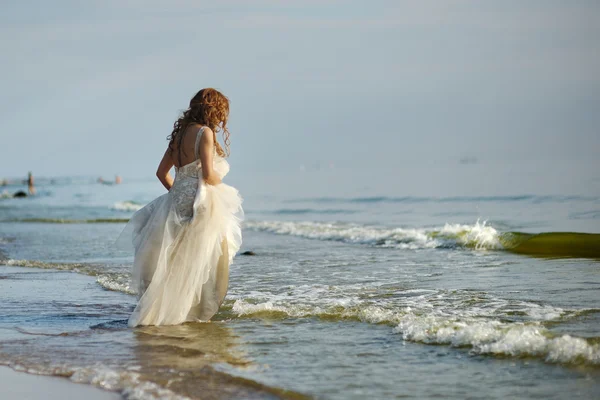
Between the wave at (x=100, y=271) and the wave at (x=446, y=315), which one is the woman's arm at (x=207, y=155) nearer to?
the wave at (x=446, y=315)

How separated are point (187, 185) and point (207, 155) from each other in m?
0.43

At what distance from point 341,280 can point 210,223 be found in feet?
12.9

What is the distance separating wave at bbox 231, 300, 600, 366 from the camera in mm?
5973

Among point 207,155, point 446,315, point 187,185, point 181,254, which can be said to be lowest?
point 446,315

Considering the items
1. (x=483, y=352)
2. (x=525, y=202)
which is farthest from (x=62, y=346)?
(x=525, y=202)

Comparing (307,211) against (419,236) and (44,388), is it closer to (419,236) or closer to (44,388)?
(419,236)

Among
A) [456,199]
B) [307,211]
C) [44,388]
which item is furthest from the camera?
[456,199]

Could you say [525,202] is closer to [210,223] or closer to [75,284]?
[75,284]

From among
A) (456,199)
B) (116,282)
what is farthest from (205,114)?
(456,199)

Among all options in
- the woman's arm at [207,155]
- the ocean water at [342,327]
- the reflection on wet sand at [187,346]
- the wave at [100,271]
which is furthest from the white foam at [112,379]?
the wave at [100,271]

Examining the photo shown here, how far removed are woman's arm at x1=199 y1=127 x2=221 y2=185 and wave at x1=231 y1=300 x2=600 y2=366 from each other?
1.77m

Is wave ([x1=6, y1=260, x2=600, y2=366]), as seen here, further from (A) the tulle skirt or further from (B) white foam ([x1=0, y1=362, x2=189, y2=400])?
(B) white foam ([x1=0, y1=362, x2=189, y2=400])

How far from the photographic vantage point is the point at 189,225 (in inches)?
300

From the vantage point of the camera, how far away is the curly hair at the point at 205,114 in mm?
7504
